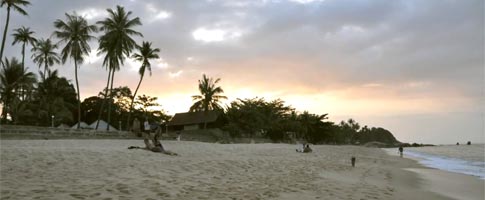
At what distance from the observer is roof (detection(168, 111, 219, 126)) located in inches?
2316

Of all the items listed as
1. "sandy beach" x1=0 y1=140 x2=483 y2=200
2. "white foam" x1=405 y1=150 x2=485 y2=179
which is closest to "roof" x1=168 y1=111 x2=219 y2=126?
"white foam" x1=405 y1=150 x2=485 y2=179

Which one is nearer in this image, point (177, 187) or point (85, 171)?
point (177, 187)

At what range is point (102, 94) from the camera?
227ft

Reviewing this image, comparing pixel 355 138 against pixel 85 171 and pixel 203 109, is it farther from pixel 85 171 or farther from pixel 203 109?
pixel 85 171

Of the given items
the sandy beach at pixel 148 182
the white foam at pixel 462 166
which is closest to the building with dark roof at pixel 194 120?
the white foam at pixel 462 166

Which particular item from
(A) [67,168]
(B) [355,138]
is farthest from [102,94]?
(B) [355,138]

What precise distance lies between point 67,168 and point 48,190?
320cm

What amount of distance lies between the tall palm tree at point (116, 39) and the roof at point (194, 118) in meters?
18.9

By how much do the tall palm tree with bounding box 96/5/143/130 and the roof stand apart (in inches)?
745

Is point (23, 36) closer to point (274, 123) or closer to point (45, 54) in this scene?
point (45, 54)

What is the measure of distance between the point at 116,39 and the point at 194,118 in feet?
77.4

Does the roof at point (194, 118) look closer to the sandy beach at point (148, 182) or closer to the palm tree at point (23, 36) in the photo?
the palm tree at point (23, 36)

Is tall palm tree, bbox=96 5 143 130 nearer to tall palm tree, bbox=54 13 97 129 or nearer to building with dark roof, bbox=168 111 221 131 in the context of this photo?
tall palm tree, bbox=54 13 97 129

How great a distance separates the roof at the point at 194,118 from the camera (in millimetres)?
58819
